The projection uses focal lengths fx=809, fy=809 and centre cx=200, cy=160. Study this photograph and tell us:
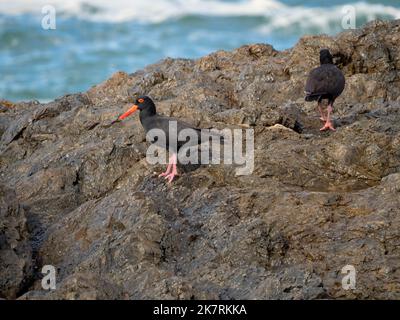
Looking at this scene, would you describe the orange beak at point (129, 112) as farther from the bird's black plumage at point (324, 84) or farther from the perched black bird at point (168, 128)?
the bird's black plumage at point (324, 84)

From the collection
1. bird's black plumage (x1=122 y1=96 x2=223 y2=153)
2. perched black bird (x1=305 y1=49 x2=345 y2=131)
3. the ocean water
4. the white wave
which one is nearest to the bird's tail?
perched black bird (x1=305 y1=49 x2=345 y2=131)

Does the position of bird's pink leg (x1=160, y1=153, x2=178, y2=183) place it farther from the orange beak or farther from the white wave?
the white wave

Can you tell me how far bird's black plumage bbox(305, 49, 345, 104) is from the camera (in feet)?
29.9

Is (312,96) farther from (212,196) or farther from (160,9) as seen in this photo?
(160,9)

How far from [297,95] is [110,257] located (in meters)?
4.58

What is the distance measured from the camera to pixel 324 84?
29.9ft

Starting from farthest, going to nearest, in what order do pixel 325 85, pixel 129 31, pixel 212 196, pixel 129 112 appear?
pixel 129 31, pixel 325 85, pixel 129 112, pixel 212 196

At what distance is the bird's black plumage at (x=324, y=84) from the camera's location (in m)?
9.11

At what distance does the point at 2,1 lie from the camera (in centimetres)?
3331

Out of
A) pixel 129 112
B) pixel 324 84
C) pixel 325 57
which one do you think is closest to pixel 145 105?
pixel 129 112

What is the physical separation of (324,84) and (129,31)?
22405 mm

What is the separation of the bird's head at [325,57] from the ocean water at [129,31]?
15.6m
